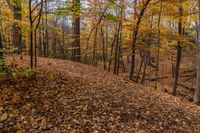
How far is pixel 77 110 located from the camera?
5371mm

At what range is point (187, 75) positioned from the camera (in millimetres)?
26609

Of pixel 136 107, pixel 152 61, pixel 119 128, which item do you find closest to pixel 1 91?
pixel 119 128

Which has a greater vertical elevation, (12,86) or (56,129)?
(12,86)

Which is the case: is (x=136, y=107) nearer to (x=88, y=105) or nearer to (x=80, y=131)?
(x=88, y=105)

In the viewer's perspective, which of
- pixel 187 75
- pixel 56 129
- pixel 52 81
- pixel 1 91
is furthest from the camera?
pixel 187 75


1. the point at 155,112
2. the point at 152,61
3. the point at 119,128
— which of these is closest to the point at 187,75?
the point at 152,61

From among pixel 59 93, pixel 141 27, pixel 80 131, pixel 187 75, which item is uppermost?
pixel 141 27

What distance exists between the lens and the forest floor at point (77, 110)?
466cm

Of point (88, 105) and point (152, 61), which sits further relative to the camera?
point (152, 61)

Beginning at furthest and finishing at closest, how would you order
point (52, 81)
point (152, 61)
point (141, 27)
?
1. point (152, 61)
2. point (141, 27)
3. point (52, 81)

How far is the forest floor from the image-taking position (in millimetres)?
4664

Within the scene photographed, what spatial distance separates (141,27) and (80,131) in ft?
28.1

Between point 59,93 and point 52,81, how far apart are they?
889 mm

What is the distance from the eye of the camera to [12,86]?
235 inches
